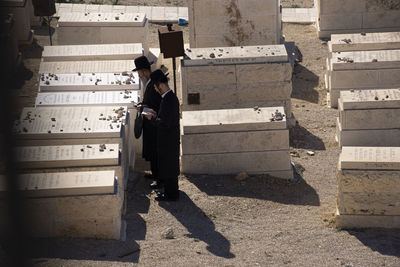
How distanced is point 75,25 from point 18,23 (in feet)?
7.95

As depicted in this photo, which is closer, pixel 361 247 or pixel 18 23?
pixel 361 247

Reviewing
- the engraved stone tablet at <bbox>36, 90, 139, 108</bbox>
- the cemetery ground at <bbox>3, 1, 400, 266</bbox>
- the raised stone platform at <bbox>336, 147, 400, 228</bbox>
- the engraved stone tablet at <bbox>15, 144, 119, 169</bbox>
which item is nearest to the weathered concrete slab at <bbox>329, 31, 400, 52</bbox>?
the cemetery ground at <bbox>3, 1, 400, 266</bbox>

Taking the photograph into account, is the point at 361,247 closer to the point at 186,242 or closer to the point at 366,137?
the point at 186,242

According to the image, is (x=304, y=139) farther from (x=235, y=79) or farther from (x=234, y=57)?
(x=234, y=57)

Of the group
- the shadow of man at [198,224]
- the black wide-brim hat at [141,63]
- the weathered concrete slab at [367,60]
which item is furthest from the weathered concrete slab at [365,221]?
the weathered concrete slab at [367,60]

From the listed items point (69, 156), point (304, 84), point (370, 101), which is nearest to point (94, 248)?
point (69, 156)

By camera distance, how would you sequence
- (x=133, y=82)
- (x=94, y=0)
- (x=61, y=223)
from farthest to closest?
(x=94, y=0) < (x=133, y=82) < (x=61, y=223)

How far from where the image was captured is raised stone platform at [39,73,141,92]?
9.86m

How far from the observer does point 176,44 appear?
1049 centimetres

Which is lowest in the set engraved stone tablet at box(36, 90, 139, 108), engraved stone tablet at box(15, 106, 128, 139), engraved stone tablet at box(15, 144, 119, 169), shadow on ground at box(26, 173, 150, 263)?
shadow on ground at box(26, 173, 150, 263)

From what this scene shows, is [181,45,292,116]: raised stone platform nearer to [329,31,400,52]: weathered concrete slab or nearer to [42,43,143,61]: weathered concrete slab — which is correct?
[42,43,143,61]: weathered concrete slab

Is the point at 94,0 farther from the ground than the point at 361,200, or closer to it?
farther from the ground

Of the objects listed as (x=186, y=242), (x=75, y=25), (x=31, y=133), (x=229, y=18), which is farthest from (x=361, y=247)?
(x=75, y=25)

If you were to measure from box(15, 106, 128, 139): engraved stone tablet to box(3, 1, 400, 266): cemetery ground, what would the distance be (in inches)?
33.1
